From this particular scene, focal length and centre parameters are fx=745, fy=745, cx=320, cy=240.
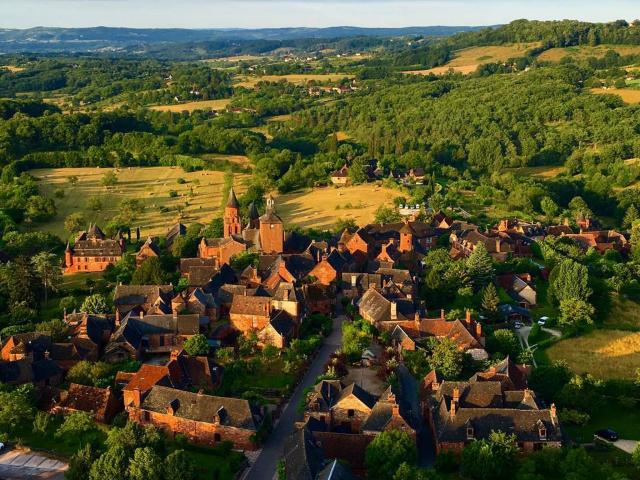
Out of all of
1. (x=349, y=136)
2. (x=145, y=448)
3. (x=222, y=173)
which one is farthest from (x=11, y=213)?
(x=349, y=136)

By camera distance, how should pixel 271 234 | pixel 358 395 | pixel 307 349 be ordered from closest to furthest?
pixel 358 395 < pixel 307 349 < pixel 271 234

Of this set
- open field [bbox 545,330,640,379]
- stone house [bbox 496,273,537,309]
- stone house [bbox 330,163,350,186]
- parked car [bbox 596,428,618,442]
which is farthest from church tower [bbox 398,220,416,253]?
stone house [bbox 330,163,350,186]

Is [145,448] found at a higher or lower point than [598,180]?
higher

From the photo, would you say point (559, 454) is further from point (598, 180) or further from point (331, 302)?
point (598, 180)

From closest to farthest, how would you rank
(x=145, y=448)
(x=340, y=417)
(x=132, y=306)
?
(x=145, y=448)
(x=340, y=417)
(x=132, y=306)

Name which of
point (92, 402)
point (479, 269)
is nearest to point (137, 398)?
point (92, 402)

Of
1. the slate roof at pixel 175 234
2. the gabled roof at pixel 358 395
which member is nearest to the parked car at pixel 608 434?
the gabled roof at pixel 358 395

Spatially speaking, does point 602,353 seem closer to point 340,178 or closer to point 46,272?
point 46,272
